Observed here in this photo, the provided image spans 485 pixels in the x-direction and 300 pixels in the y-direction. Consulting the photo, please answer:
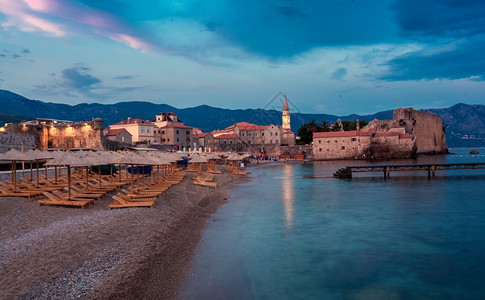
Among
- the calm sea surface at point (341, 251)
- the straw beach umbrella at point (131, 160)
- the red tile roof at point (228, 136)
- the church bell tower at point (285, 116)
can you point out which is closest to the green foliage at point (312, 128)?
the red tile roof at point (228, 136)

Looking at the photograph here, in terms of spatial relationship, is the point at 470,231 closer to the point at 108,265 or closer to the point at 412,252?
the point at 412,252

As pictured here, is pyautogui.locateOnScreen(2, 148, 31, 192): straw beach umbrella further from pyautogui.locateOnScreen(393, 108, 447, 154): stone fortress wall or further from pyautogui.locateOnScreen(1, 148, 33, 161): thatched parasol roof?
pyautogui.locateOnScreen(393, 108, 447, 154): stone fortress wall

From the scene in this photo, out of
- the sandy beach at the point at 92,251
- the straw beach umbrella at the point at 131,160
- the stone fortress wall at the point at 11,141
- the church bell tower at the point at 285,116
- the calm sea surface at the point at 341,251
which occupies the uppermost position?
the church bell tower at the point at 285,116

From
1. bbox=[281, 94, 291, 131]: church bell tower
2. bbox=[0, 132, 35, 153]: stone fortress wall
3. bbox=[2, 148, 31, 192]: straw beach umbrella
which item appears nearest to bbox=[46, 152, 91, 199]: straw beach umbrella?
bbox=[2, 148, 31, 192]: straw beach umbrella

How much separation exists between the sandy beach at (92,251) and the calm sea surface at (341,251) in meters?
0.88

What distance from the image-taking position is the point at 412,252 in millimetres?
12977

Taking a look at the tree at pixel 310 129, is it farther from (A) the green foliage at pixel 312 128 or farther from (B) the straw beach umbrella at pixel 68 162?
(B) the straw beach umbrella at pixel 68 162

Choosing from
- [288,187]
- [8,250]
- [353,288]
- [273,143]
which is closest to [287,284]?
[353,288]

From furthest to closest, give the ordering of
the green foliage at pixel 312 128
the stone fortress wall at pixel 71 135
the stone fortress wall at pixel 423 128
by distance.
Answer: the green foliage at pixel 312 128, the stone fortress wall at pixel 423 128, the stone fortress wall at pixel 71 135

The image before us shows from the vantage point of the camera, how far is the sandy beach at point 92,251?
7.56 metres

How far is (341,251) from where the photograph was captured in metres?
13.0

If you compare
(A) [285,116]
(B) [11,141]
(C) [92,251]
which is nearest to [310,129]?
(A) [285,116]

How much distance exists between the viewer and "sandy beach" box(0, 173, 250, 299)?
756cm

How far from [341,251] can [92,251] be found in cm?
865
